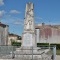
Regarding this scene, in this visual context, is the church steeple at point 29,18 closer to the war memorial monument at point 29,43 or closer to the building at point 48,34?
the war memorial monument at point 29,43

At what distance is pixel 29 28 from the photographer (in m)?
21.9

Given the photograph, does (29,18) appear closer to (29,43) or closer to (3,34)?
(29,43)

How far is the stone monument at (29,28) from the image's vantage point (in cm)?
2147

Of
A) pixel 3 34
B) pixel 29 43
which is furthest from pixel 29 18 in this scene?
pixel 3 34

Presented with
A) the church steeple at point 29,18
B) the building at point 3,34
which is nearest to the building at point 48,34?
the building at point 3,34

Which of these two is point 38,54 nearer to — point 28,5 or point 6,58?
point 6,58

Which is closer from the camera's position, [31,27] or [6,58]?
[6,58]

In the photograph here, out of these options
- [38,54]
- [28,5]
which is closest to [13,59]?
[38,54]

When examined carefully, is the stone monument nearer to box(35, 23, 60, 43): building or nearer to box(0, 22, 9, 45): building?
box(35, 23, 60, 43): building

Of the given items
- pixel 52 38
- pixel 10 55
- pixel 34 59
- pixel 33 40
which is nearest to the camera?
pixel 34 59

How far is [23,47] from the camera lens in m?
21.4

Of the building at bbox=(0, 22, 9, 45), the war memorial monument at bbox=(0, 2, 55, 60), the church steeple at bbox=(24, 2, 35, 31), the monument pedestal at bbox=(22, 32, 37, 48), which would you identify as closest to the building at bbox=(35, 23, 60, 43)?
the building at bbox=(0, 22, 9, 45)

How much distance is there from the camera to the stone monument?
845 inches

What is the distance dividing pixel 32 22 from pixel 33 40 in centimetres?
165
